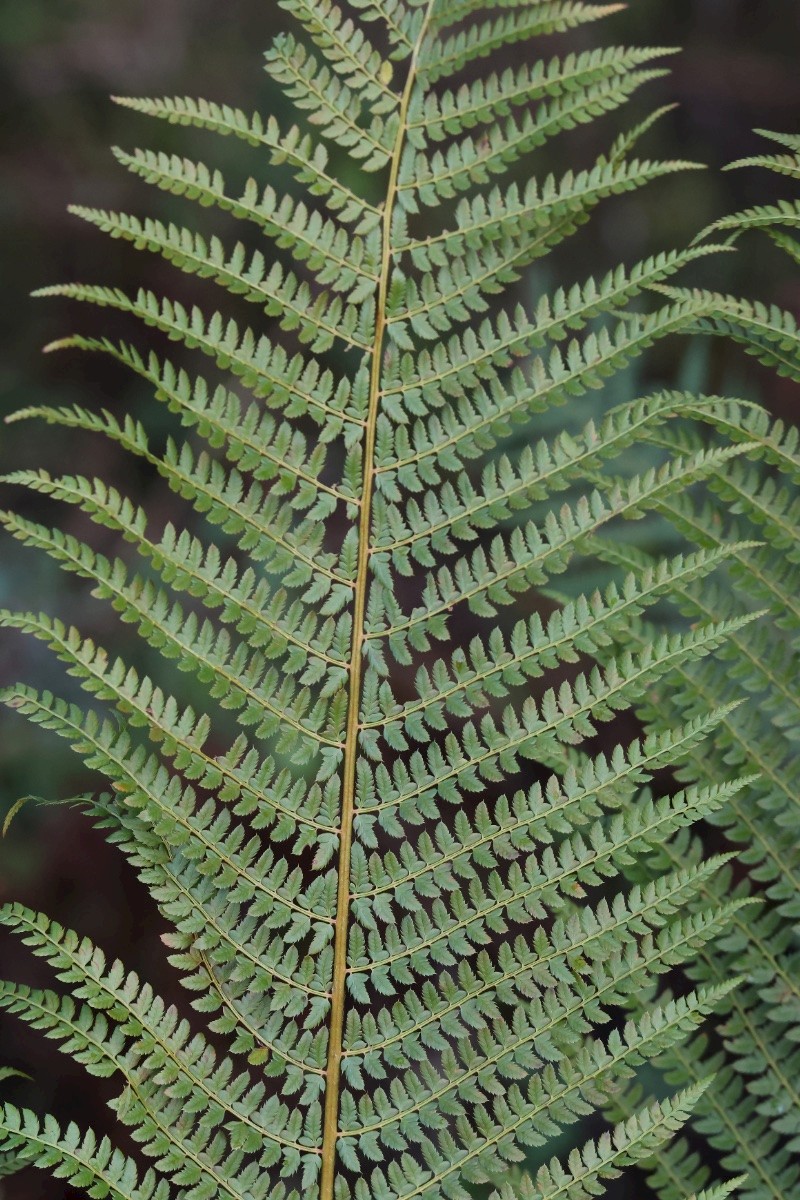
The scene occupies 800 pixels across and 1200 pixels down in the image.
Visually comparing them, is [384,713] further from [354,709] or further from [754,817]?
[754,817]

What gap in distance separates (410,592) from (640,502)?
2254 mm

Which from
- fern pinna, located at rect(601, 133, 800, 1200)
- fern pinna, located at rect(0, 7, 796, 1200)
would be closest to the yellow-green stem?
fern pinna, located at rect(0, 7, 796, 1200)

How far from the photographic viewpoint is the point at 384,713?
3.02 ft

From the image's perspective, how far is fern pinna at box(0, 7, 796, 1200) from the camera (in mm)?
852

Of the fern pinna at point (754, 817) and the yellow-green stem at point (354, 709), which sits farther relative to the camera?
the fern pinna at point (754, 817)

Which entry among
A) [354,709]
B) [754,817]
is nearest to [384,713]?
[354,709]

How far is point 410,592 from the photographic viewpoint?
313 centimetres

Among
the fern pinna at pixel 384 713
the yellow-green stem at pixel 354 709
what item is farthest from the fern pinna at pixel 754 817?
the yellow-green stem at pixel 354 709

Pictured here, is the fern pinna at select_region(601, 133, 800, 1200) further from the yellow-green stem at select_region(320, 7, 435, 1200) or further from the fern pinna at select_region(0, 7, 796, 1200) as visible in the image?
the yellow-green stem at select_region(320, 7, 435, 1200)

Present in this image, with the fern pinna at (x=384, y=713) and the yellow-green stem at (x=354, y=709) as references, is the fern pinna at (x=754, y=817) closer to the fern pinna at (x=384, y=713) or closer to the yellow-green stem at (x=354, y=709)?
the fern pinna at (x=384, y=713)

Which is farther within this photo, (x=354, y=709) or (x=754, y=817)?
(x=754, y=817)

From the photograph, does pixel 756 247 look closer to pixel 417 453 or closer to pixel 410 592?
pixel 410 592

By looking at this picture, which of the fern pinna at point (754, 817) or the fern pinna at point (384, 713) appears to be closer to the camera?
the fern pinna at point (384, 713)

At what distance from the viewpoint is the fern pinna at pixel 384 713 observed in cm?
85
